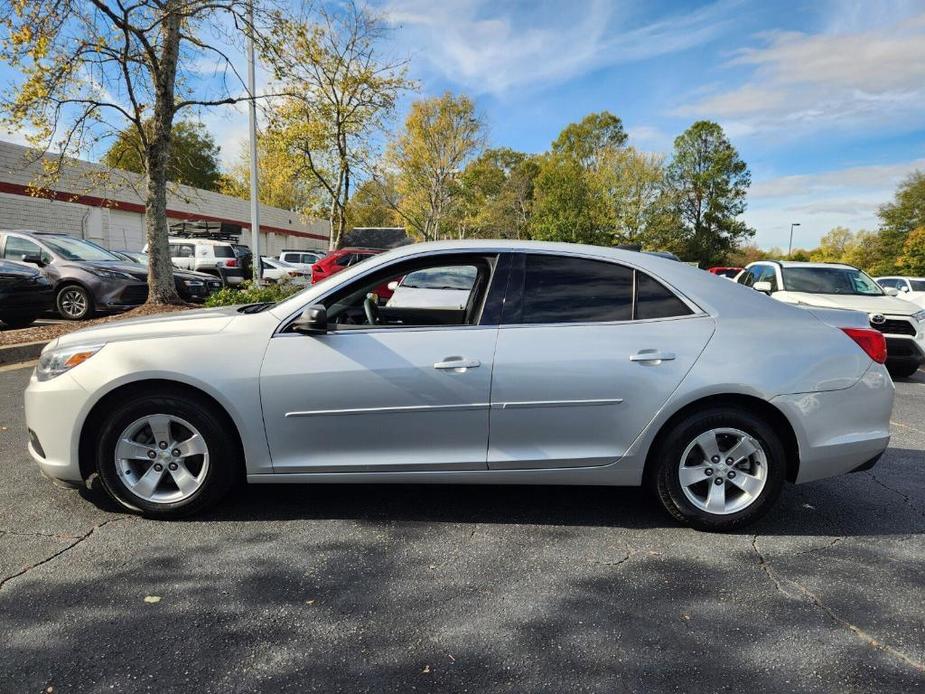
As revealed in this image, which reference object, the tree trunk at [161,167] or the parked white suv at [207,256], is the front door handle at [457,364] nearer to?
the tree trunk at [161,167]

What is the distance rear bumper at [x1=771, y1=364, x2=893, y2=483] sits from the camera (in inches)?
127

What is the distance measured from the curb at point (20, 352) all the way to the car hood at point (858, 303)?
1054 cm

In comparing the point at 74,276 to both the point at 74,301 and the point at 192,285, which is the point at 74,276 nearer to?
the point at 74,301

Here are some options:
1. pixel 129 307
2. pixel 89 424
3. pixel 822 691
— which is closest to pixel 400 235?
Result: pixel 129 307

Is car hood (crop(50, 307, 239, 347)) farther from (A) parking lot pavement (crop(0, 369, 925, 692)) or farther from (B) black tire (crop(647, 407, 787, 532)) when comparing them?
(B) black tire (crop(647, 407, 787, 532))

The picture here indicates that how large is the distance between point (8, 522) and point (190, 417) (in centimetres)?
118

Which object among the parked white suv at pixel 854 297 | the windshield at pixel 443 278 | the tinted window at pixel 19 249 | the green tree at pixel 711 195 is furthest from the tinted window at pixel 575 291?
the green tree at pixel 711 195

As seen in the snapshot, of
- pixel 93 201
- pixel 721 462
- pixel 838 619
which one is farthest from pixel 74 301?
pixel 93 201

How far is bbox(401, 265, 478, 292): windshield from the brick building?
11121 mm

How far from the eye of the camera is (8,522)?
329 centimetres

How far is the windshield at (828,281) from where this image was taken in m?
9.02

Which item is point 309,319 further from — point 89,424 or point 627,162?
point 627,162

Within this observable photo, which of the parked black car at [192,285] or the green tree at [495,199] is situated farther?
the green tree at [495,199]

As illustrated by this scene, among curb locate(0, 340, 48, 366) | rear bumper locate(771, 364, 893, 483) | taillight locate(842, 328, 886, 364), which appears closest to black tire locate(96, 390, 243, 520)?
rear bumper locate(771, 364, 893, 483)
